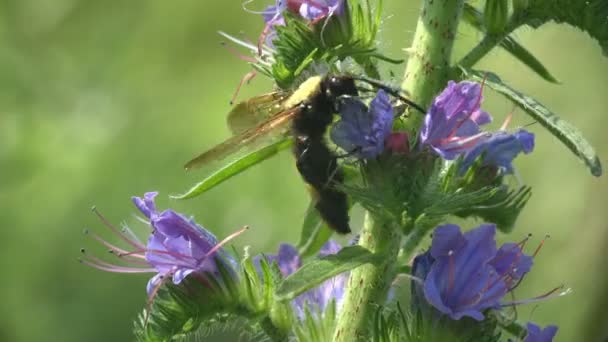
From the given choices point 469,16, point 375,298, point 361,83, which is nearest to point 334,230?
point 375,298

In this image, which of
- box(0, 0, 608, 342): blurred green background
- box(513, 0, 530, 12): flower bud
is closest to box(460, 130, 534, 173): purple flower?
box(513, 0, 530, 12): flower bud

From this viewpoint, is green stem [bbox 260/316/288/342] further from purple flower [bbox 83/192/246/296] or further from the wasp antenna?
the wasp antenna

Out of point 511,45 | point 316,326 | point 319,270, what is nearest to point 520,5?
point 511,45

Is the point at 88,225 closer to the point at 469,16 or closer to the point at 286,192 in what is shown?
the point at 286,192

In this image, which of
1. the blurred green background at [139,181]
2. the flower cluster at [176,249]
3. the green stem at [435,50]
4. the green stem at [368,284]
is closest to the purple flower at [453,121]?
the green stem at [435,50]

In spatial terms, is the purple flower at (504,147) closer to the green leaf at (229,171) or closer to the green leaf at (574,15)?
the green leaf at (574,15)

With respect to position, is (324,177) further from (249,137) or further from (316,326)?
(316,326)
